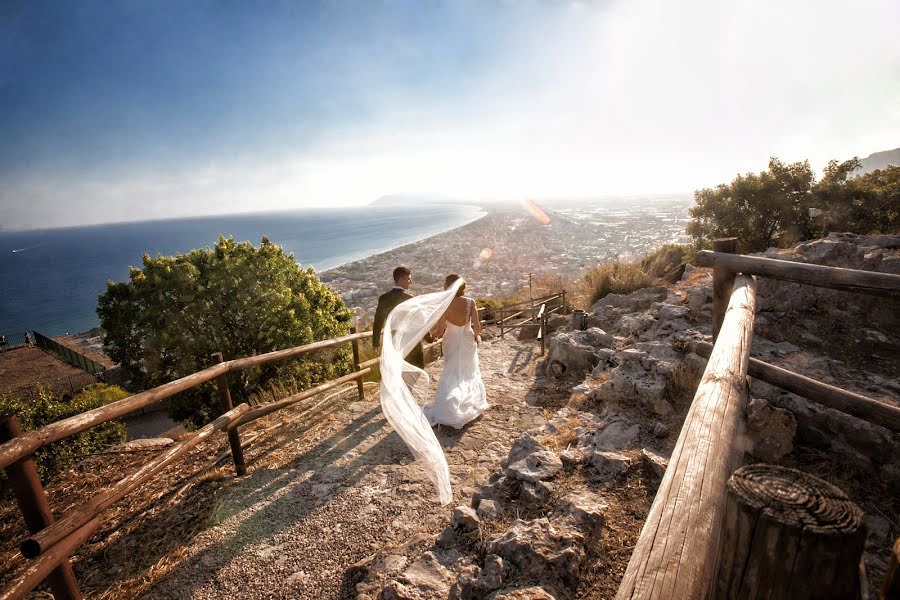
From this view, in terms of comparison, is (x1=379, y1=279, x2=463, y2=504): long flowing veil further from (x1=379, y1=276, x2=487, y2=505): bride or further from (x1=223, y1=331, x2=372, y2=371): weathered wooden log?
(x1=223, y1=331, x2=372, y2=371): weathered wooden log

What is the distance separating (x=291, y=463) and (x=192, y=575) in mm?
1638

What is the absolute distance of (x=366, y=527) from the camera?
3617 mm

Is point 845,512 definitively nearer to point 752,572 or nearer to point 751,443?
point 752,572

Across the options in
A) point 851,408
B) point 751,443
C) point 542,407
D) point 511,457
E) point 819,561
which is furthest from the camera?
point 542,407

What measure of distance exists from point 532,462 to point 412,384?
78.7 inches

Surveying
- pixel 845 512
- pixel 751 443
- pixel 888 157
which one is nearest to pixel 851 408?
pixel 751 443

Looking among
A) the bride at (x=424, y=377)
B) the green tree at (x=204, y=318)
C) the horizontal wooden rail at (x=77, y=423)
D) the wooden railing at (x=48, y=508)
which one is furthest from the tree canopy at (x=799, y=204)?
the wooden railing at (x=48, y=508)

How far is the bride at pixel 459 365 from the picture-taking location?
561cm

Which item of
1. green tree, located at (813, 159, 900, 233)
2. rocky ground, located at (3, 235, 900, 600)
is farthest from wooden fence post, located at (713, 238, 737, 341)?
green tree, located at (813, 159, 900, 233)

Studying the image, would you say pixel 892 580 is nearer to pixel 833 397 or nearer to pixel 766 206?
pixel 833 397

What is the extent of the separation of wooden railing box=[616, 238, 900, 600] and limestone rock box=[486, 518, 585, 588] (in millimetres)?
1475

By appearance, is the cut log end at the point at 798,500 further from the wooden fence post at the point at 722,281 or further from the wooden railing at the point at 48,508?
the wooden railing at the point at 48,508

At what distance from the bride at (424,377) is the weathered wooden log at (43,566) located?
2446 mm

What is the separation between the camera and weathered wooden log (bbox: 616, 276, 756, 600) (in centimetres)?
95
